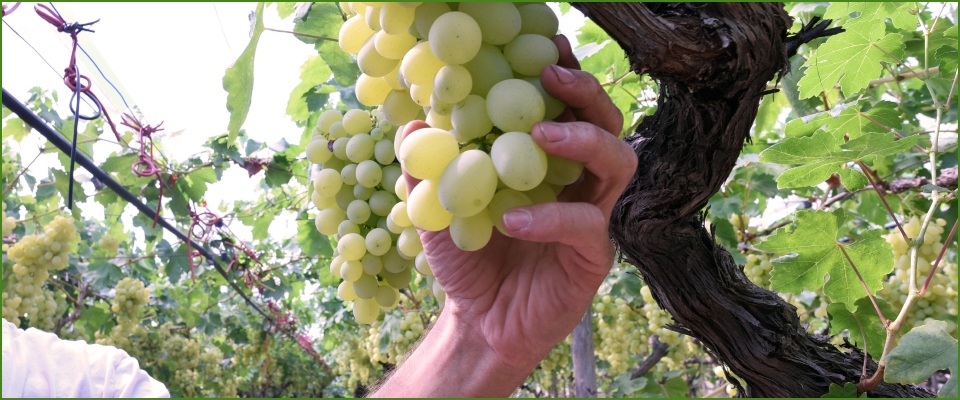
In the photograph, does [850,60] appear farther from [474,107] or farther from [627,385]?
[627,385]

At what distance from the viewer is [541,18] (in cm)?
65

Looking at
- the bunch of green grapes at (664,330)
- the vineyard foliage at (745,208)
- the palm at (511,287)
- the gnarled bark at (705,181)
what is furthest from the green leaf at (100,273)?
the gnarled bark at (705,181)

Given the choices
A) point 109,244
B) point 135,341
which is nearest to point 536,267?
point 109,244

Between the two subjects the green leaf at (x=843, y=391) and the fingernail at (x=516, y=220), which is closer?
the fingernail at (x=516, y=220)

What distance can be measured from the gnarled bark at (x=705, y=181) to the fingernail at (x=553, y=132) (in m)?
0.12

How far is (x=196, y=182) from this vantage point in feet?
8.34

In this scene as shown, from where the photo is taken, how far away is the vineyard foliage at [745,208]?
102 cm

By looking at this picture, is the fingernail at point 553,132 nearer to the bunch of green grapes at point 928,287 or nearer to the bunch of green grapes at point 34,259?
the bunch of green grapes at point 928,287

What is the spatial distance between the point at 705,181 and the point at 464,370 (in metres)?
0.49

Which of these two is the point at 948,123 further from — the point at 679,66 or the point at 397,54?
the point at 397,54

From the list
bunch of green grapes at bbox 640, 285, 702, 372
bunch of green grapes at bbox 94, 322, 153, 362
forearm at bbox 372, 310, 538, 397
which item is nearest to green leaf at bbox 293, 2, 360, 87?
forearm at bbox 372, 310, 538, 397

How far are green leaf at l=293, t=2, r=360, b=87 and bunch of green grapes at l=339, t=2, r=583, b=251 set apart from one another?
0.76m

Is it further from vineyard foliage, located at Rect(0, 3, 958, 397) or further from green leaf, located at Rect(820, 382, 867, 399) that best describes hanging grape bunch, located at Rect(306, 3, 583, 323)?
green leaf, located at Rect(820, 382, 867, 399)

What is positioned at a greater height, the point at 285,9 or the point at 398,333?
the point at 285,9
